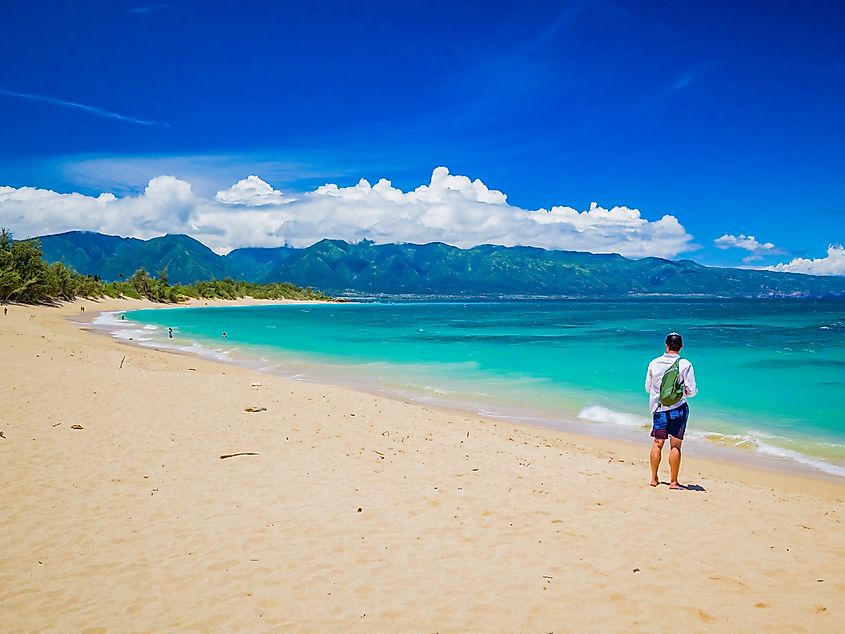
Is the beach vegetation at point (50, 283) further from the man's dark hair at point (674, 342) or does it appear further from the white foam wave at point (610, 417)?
the man's dark hair at point (674, 342)

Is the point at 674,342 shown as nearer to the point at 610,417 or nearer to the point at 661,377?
the point at 661,377

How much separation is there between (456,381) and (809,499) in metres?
15.7

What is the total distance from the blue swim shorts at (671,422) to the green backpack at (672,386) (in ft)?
0.57

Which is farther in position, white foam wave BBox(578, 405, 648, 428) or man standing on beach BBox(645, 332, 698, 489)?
white foam wave BBox(578, 405, 648, 428)

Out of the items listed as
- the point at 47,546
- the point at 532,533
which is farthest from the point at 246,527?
the point at 532,533

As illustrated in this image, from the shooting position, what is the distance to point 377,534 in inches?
239

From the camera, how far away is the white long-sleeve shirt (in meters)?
7.45

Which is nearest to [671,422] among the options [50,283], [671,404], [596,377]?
[671,404]

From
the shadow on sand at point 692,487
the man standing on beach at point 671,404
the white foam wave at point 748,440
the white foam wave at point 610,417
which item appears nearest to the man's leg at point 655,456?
the man standing on beach at point 671,404

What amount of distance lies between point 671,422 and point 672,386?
0.59 metres

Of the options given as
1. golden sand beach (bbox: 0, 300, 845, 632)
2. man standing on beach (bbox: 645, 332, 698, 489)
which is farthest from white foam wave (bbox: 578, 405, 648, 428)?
man standing on beach (bbox: 645, 332, 698, 489)

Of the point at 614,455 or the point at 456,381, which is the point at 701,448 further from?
the point at 456,381

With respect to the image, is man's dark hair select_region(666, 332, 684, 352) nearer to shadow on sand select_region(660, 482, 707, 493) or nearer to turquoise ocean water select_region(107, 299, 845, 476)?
shadow on sand select_region(660, 482, 707, 493)

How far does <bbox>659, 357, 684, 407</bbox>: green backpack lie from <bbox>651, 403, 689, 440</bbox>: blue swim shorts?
0.57 ft
